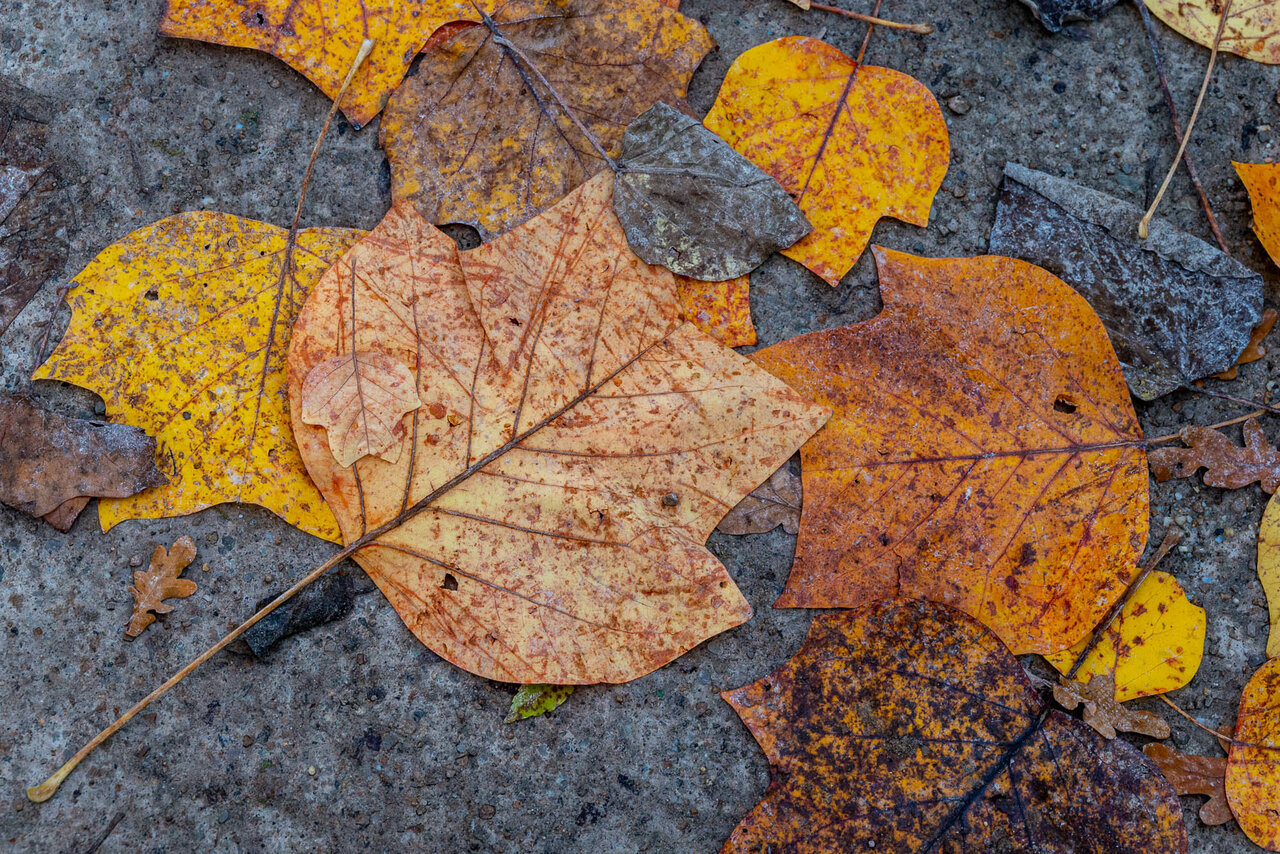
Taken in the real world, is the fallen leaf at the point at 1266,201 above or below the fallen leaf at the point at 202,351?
above

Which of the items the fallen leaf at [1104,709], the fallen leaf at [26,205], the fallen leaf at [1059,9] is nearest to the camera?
the fallen leaf at [1104,709]

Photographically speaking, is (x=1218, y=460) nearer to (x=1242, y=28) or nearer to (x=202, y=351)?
(x=1242, y=28)

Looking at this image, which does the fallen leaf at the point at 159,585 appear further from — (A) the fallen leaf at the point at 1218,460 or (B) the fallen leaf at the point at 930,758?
(A) the fallen leaf at the point at 1218,460

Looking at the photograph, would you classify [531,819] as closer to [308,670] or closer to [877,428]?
[308,670]

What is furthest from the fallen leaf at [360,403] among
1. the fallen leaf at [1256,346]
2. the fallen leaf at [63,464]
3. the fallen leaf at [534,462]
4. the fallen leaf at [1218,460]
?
the fallen leaf at [1256,346]

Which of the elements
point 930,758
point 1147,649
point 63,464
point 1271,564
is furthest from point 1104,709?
point 63,464

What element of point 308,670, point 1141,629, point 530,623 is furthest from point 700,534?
point 1141,629

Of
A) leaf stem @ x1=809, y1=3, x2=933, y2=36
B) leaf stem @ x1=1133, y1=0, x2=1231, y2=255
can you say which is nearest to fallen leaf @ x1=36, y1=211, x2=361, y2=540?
leaf stem @ x1=809, y1=3, x2=933, y2=36
